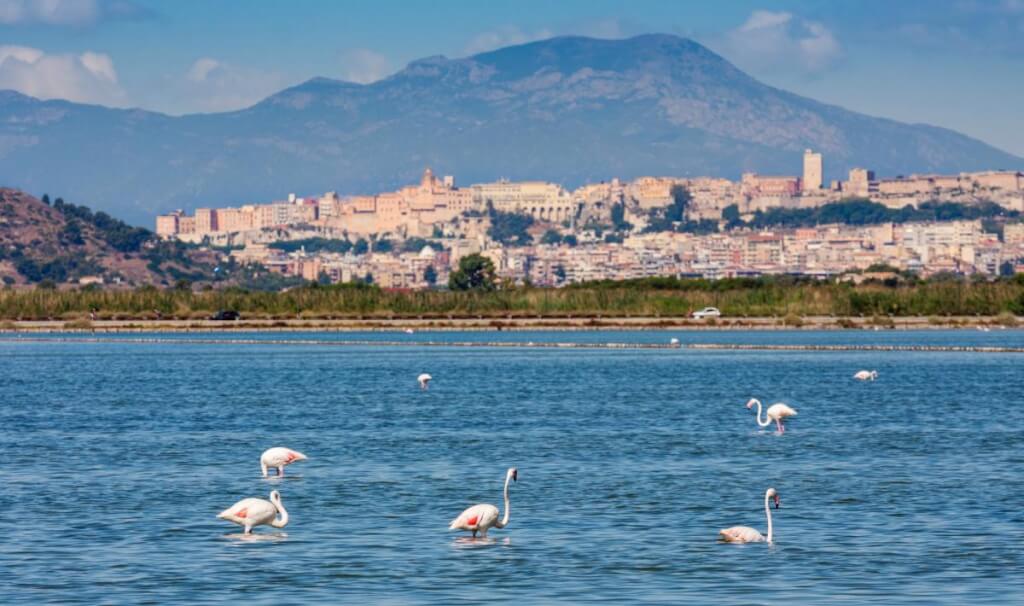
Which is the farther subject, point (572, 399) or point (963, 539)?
point (572, 399)

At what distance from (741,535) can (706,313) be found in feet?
291

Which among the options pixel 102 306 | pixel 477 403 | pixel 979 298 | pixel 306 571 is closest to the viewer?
pixel 306 571

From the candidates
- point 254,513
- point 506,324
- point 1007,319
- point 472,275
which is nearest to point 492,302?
point 506,324

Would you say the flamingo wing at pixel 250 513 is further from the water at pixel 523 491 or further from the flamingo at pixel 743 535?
the flamingo at pixel 743 535

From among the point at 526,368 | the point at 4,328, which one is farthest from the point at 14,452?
the point at 4,328

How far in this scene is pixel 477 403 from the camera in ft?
155

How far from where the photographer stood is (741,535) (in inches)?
834

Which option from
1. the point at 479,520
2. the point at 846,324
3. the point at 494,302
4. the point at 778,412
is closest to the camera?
the point at 479,520

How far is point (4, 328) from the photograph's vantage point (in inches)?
4304

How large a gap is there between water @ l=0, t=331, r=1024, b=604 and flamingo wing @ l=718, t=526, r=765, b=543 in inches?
7.5

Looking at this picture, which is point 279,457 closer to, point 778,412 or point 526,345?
point 778,412

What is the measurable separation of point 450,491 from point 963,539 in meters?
8.05

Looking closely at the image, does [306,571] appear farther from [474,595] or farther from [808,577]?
[808,577]

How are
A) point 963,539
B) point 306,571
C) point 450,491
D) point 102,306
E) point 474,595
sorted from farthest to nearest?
point 102,306 → point 450,491 → point 963,539 → point 306,571 → point 474,595
